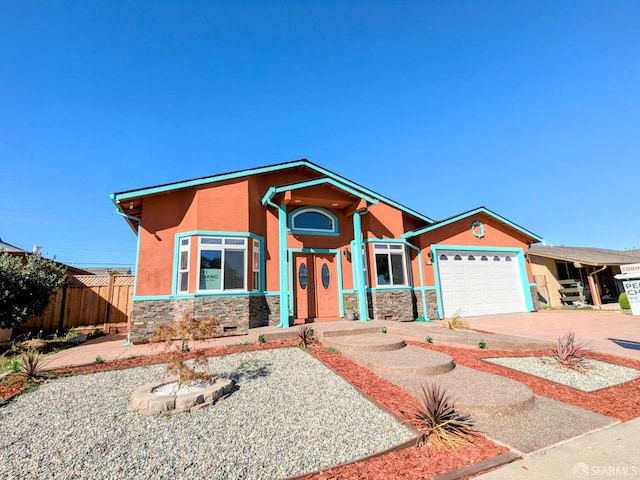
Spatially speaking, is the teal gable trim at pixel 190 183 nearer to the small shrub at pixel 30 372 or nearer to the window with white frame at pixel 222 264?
the window with white frame at pixel 222 264

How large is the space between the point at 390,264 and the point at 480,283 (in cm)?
506

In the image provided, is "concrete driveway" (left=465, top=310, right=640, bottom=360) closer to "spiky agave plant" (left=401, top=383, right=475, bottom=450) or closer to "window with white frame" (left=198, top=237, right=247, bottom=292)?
"spiky agave plant" (left=401, top=383, right=475, bottom=450)

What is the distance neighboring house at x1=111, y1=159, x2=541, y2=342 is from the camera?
28.7 ft

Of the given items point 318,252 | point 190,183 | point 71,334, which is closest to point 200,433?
point 318,252

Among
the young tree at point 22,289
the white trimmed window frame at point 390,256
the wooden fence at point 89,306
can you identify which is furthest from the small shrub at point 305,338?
the wooden fence at point 89,306

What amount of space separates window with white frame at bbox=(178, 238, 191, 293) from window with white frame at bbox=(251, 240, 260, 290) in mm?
2088

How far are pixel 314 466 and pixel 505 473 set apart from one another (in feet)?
5.64

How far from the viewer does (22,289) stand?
8.26 m

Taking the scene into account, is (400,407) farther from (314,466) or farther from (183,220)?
(183,220)

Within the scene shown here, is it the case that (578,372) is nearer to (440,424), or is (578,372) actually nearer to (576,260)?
(440,424)

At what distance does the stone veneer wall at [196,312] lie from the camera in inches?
327

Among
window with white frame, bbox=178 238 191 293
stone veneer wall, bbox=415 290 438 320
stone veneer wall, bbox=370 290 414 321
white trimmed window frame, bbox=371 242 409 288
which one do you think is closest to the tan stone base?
window with white frame, bbox=178 238 191 293

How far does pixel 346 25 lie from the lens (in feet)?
30.5

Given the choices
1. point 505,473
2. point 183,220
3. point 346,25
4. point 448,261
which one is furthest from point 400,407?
point 346,25
